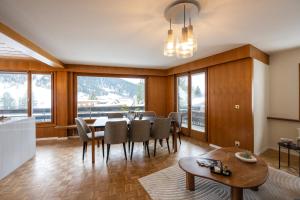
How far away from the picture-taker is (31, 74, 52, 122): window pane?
192 inches

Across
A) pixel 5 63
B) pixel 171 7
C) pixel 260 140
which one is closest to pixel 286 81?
pixel 260 140

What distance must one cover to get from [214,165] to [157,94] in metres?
4.35

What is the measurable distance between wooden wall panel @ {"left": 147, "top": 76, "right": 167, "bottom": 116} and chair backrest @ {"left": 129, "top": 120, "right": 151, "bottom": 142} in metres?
2.82

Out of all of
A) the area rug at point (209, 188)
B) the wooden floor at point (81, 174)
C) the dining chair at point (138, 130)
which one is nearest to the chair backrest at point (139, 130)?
the dining chair at point (138, 130)

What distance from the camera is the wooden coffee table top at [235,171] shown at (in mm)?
1703

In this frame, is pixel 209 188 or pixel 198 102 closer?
pixel 209 188

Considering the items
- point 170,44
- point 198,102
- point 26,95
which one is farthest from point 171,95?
point 26,95

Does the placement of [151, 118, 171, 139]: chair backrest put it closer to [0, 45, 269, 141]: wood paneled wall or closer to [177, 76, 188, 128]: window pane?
[0, 45, 269, 141]: wood paneled wall

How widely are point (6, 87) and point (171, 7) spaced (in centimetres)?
536

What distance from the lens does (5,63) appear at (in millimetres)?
4512

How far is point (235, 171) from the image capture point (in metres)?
1.95

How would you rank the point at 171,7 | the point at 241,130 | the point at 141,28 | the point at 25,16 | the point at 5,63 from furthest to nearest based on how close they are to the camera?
the point at 5,63 → the point at 241,130 → the point at 141,28 → the point at 25,16 → the point at 171,7

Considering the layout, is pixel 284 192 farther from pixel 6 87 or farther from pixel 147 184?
pixel 6 87

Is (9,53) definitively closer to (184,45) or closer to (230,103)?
(184,45)
